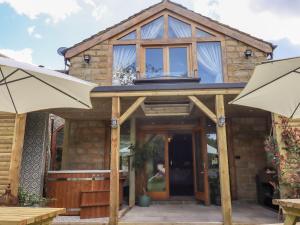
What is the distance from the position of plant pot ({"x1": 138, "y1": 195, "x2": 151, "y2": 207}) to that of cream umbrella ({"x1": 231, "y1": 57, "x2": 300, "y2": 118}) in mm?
4527

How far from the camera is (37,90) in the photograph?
3.98 meters

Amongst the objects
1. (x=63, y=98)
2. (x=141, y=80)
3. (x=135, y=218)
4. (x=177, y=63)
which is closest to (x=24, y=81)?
(x=63, y=98)

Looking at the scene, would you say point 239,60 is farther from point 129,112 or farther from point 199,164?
point 129,112

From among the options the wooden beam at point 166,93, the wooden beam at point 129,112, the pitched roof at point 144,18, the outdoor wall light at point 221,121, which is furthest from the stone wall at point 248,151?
the wooden beam at point 129,112

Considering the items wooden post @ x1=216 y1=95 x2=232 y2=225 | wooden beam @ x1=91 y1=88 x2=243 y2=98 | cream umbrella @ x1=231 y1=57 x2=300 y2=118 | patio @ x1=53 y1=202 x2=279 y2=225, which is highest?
wooden beam @ x1=91 y1=88 x2=243 y2=98

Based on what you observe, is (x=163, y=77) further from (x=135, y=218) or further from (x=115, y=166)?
(x=135, y=218)

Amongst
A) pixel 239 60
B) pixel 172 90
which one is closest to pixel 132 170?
pixel 172 90

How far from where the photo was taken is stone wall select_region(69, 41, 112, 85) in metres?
8.97

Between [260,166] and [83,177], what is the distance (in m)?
5.43

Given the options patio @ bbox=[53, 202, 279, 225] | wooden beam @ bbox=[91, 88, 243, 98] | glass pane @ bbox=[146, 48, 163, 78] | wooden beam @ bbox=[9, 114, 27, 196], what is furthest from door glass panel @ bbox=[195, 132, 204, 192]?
wooden beam @ bbox=[9, 114, 27, 196]

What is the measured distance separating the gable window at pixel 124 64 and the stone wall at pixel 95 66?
0.77ft

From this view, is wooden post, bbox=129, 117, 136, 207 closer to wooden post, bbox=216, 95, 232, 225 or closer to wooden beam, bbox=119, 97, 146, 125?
wooden beam, bbox=119, 97, 146, 125

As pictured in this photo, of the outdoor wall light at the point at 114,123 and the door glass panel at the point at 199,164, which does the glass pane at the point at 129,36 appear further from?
the outdoor wall light at the point at 114,123

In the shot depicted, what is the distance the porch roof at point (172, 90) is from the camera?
5949 mm
